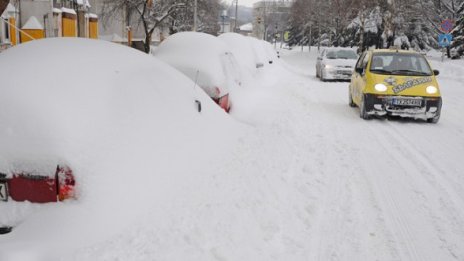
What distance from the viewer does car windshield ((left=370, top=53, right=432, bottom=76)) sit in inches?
408

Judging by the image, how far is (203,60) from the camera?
347 inches

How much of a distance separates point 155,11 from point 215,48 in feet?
87.8

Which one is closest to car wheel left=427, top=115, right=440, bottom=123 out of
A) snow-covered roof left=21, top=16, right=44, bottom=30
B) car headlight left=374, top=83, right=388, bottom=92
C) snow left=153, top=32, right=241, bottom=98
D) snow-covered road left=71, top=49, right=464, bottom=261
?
snow-covered road left=71, top=49, right=464, bottom=261

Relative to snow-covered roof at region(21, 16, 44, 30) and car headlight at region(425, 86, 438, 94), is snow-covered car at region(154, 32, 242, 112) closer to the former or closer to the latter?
car headlight at region(425, 86, 438, 94)

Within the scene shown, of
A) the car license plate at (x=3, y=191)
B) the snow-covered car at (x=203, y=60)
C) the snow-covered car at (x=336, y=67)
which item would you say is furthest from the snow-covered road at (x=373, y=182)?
the snow-covered car at (x=336, y=67)

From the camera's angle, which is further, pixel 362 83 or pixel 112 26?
pixel 112 26

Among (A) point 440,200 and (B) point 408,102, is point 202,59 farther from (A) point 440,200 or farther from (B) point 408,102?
(A) point 440,200

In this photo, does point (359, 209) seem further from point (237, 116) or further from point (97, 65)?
point (237, 116)

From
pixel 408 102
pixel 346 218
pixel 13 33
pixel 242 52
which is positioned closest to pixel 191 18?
pixel 13 33

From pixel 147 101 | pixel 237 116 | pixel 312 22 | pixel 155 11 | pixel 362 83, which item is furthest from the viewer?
pixel 312 22

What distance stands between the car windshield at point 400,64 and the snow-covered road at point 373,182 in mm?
1143

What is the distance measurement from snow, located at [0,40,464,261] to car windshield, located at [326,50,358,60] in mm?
14710

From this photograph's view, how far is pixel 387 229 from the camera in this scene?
4449 mm

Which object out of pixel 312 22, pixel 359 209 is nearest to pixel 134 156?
pixel 359 209
